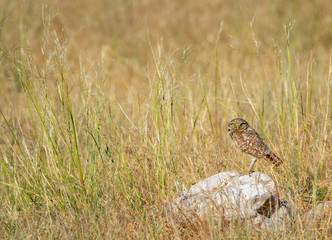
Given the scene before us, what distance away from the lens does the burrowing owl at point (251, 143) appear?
3.30 metres

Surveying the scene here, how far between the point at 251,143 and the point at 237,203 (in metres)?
0.66

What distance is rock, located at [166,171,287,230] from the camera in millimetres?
2867

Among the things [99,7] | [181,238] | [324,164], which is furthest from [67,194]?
[99,7]

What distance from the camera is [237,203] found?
2775 mm

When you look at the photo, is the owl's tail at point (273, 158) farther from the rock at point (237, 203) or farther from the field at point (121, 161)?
the rock at point (237, 203)

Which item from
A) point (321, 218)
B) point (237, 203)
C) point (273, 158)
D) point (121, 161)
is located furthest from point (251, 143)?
point (121, 161)

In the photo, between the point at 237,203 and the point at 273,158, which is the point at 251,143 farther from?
the point at 237,203

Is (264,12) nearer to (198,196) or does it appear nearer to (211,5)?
(211,5)

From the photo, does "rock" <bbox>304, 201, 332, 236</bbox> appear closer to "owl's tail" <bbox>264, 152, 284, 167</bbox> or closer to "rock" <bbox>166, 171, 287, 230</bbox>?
"rock" <bbox>166, 171, 287, 230</bbox>

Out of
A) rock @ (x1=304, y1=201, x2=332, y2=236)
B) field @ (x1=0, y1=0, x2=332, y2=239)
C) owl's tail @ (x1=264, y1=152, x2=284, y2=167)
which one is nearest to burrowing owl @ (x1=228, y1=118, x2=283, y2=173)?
owl's tail @ (x1=264, y1=152, x2=284, y2=167)

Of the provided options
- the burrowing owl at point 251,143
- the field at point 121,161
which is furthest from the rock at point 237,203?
the burrowing owl at point 251,143

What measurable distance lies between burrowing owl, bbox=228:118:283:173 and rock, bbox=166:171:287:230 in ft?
0.93

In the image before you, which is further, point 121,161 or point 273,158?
point 121,161

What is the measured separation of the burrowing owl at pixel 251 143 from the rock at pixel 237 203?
0.93ft
